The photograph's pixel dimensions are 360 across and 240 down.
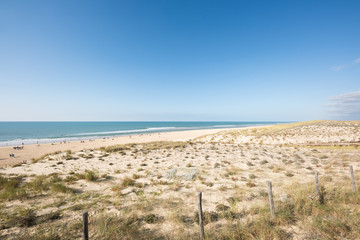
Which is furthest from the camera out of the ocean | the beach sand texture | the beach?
the ocean

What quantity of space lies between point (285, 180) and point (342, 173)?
15.4 ft

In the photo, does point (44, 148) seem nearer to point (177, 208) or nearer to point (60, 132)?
point (177, 208)

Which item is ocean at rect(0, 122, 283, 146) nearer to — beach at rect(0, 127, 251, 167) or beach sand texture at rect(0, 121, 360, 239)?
beach at rect(0, 127, 251, 167)

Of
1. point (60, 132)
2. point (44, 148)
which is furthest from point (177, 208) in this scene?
point (60, 132)

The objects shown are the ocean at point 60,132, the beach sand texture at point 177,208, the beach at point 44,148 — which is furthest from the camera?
the ocean at point 60,132

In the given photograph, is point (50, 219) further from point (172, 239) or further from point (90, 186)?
point (172, 239)

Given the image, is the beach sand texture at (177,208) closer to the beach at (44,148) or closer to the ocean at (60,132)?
the beach at (44,148)

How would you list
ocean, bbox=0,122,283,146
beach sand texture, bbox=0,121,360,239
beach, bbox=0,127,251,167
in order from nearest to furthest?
beach sand texture, bbox=0,121,360,239, beach, bbox=0,127,251,167, ocean, bbox=0,122,283,146

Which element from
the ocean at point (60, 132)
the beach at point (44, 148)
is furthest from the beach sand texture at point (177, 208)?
the ocean at point (60, 132)

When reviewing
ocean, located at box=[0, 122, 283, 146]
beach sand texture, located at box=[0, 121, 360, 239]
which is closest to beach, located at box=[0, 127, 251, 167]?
ocean, located at box=[0, 122, 283, 146]

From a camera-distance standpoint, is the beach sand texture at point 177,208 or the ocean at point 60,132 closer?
the beach sand texture at point 177,208

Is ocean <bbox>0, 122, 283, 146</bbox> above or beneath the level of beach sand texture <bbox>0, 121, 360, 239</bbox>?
beneath

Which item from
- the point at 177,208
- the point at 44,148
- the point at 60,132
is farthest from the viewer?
the point at 60,132

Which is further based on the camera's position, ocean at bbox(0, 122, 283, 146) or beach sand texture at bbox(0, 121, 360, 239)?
ocean at bbox(0, 122, 283, 146)
